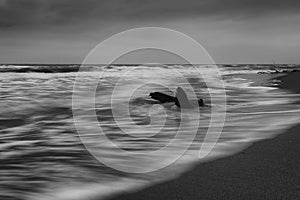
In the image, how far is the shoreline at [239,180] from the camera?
231 centimetres

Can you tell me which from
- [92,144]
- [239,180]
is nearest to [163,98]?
[92,144]

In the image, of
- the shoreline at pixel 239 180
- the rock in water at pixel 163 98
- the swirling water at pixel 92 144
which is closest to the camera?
the shoreline at pixel 239 180

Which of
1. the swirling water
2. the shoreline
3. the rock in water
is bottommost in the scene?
the shoreline

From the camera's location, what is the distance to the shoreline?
2312mm

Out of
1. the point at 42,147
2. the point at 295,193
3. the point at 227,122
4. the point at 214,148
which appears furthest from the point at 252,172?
the point at 227,122

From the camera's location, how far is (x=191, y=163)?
3205mm

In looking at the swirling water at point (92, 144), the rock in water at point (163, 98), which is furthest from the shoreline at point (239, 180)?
the rock in water at point (163, 98)

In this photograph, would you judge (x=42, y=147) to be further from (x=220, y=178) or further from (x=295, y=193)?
(x=295, y=193)

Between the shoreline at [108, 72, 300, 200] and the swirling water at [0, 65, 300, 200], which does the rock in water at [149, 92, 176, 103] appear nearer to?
the swirling water at [0, 65, 300, 200]

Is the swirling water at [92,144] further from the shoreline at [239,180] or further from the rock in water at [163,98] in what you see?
the rock in water at [163,98]

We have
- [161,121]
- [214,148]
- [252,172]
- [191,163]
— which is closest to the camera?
[252,172]

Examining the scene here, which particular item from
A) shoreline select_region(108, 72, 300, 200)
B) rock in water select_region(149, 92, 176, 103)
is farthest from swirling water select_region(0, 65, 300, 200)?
rock in water select_region(149, 92, 176, 103)

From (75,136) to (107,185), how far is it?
238cm

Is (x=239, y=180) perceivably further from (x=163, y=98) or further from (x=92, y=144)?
(x=163, y=98)
